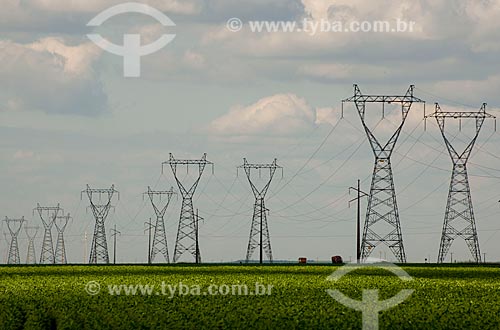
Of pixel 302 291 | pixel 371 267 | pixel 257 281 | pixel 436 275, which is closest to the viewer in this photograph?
pixel 302 291

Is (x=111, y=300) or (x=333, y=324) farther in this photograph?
(x=111, y=300)

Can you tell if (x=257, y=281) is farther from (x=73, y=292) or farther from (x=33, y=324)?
(x=33, y=324)

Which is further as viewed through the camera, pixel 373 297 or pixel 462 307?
pixel 373 297

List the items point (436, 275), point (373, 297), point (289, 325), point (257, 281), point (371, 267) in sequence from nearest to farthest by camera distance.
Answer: point (289, 325), point (373, 297), point (257, 281), point (436, 275), point (371, 267)

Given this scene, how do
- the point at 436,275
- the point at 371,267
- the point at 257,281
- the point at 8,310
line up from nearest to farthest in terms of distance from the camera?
1. the point at 8,310
2. the point at 257,281
3. the point at 436,275
4. the point at 371,267

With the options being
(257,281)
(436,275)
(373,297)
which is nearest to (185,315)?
(373,297)

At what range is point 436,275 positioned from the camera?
83312 millimetres

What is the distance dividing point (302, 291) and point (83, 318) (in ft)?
42.6

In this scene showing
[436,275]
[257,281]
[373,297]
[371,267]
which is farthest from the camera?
[371,267]

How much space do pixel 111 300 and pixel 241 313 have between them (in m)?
6.89

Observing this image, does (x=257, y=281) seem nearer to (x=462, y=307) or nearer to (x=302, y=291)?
(x=302, y=291)

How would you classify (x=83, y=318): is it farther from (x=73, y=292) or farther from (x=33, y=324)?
(x=73, y=292)

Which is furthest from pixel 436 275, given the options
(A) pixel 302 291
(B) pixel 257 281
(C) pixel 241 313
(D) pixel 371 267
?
(C) pixel 241 313

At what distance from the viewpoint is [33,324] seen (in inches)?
1695
